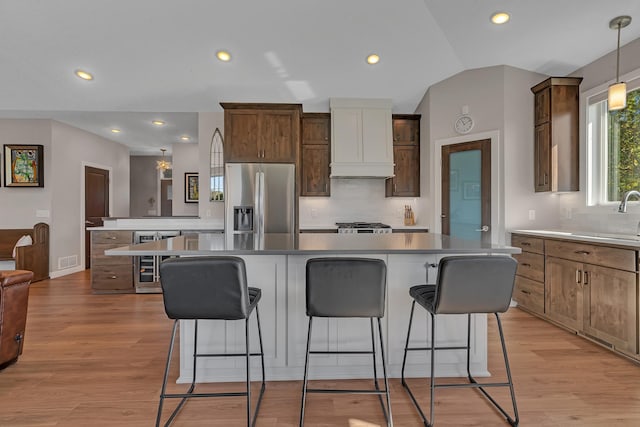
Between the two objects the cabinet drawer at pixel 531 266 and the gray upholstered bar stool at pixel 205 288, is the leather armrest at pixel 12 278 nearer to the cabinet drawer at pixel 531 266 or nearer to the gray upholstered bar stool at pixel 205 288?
the gray upholstered bar stool at pixel 205 288

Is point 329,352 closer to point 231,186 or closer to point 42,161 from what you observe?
point 231,186

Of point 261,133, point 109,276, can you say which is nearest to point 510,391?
point 261,133

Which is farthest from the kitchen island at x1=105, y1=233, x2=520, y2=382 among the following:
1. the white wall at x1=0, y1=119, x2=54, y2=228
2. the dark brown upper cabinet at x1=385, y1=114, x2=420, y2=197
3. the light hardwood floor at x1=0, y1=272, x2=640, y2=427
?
the white wall at x1=0, y1=119, x2=54, y2=228

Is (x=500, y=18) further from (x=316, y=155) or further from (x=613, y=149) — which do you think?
(x=316, y=155)

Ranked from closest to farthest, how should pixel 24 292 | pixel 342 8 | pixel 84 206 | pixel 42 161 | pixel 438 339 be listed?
pixel 438 339 → pixel 24 292 → pixel 342 8 → pixel 42 161 → pixel 84 206

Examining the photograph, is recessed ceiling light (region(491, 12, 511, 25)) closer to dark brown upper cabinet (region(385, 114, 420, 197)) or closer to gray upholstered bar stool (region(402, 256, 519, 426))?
dark brown upper cabinet (region(385, 114, 420, 197))

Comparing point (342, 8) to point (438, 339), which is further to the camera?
point (342, 8)

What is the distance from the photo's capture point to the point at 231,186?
4.38m

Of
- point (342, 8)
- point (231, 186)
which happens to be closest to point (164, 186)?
point (231, 186)

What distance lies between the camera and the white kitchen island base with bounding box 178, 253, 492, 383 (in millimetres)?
2205

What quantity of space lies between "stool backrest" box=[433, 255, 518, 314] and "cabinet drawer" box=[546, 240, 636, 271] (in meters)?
1.50

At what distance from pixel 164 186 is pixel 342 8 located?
7397mm

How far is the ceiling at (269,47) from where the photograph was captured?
10.7 feet

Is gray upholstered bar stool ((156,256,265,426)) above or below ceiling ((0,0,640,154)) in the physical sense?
below
